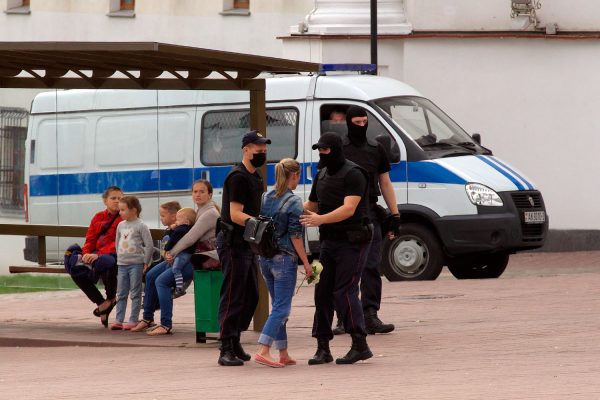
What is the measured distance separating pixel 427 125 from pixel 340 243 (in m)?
8.54

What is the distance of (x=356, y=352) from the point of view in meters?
12.6

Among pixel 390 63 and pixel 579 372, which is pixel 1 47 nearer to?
pixel 579 372

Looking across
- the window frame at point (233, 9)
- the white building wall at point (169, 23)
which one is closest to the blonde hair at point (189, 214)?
the white building wall at point (169, 23)

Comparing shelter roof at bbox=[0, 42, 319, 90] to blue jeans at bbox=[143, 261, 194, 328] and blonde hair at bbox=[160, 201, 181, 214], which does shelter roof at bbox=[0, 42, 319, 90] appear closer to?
blonde hair at bbox=[160, 201, 181, 214]

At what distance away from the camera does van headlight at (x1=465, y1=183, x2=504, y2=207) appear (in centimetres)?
2017

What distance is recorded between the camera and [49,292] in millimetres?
22516

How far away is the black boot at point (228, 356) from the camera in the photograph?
1284 cm

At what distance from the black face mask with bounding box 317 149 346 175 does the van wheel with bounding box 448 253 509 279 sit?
29.7 ft

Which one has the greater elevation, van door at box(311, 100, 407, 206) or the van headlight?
van door at box(311, 100, 407, 206)

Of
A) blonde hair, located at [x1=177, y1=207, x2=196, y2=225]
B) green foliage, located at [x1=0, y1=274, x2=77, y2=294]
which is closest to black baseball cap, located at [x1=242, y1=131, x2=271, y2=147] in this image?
blonde hair, located at [x1=177, y1=207, x2=196, y2=225]

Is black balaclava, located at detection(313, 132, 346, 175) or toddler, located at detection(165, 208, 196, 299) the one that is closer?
black balaclava, located at detection(313, 132, 346, 175)

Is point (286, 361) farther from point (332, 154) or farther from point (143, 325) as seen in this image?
point (143, 325)

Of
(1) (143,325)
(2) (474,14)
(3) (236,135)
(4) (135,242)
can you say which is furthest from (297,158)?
(2) (474,14)

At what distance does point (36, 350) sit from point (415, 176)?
7.04 meters
